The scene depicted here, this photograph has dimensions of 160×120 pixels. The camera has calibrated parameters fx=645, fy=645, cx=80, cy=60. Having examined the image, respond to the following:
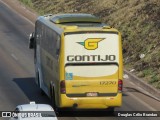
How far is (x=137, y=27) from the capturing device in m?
40.5

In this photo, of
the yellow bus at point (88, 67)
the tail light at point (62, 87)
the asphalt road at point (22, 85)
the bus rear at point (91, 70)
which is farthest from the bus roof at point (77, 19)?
the asphalt road at point (22, 85)

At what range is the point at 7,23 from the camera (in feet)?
179

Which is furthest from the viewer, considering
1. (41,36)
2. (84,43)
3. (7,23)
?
(7,23)

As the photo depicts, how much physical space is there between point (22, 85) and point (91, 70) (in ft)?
26.0

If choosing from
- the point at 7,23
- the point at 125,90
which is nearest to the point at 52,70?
the point at 125,90

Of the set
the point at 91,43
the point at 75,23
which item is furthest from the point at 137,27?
the point at 91,43

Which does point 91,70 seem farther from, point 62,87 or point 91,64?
point 62,87

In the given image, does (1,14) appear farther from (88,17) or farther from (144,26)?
(88,17)

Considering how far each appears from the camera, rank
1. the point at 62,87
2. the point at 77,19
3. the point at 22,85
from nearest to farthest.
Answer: the point at 62,87, the point at 77,19, the point at 22,85

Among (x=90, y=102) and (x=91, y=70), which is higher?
(x=91, y=70)

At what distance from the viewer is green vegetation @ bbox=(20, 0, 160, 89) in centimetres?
3444

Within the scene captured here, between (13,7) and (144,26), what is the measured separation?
2532 centimetres

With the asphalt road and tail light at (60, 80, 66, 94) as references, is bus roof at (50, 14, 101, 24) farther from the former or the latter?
the asphalt road

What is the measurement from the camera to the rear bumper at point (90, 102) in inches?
986
